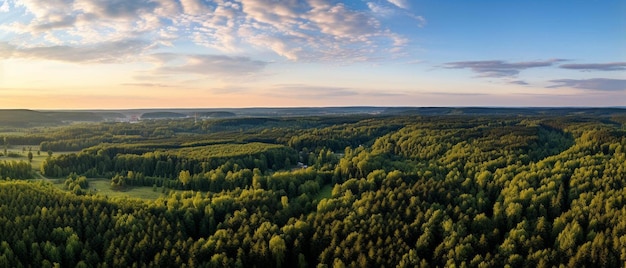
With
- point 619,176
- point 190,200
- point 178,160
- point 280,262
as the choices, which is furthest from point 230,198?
point 619,176

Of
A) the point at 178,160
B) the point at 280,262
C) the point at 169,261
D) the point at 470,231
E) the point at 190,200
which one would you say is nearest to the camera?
the point at 169,261

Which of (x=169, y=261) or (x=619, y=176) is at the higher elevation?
(x=619, y=176)

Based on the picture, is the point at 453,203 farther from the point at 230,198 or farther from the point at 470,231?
the point at 230,198

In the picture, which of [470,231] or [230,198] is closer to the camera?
[470,231]

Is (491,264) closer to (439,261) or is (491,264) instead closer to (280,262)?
(439,261)

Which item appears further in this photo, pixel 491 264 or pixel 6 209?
pixel 6 209

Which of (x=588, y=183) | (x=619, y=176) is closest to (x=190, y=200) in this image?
(x=588, y=183)

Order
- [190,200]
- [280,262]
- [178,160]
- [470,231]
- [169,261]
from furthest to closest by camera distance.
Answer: [178,160] < [190,200] < [470,231] < [280,262] < [169,261]

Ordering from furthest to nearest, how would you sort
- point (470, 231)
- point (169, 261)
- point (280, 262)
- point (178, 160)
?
1. point (178, 160)
2. point (470, 231)
3. point (280, 262)
4. point (169, 261)

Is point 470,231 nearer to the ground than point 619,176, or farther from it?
nearer to the ground
